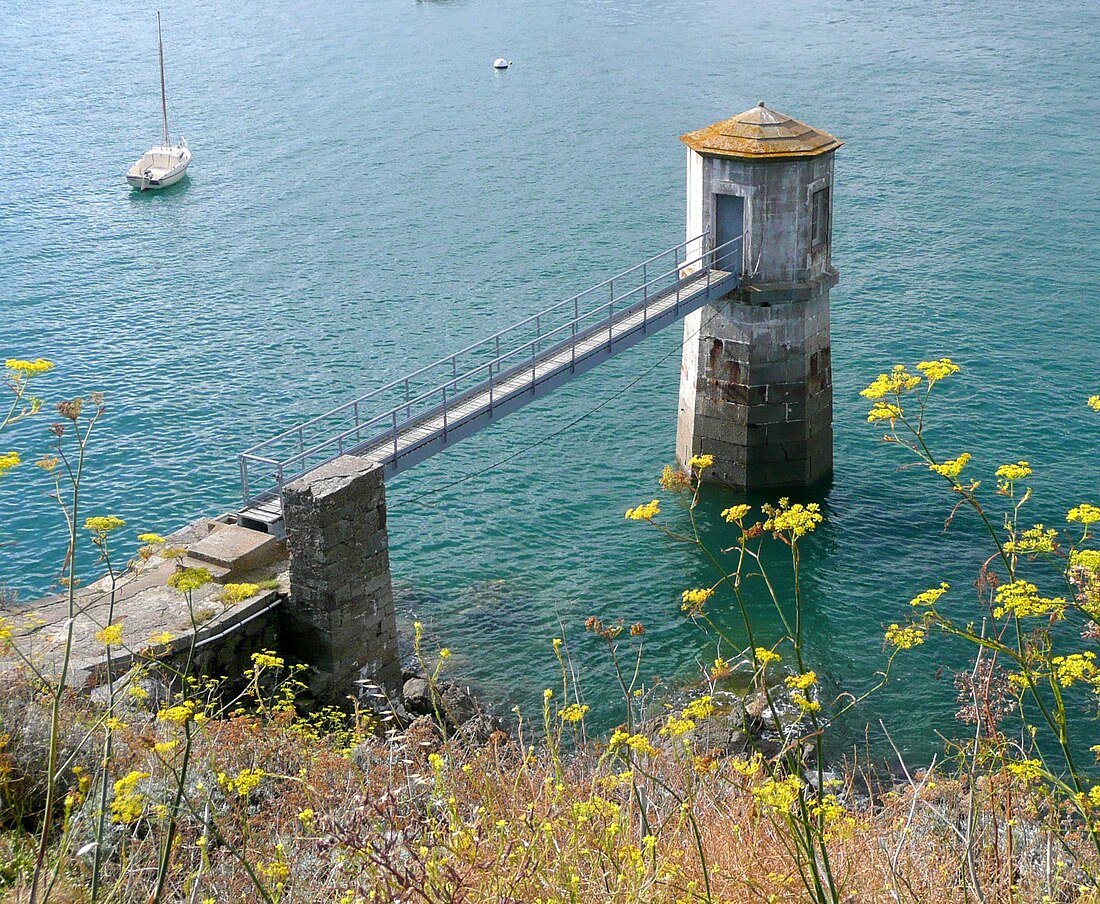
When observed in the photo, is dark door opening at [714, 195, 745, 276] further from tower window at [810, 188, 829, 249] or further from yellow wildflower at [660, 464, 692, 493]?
yellow wildflower at [660, 464, 692, 493]

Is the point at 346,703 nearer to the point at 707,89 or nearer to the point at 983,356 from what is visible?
the point at 983,356

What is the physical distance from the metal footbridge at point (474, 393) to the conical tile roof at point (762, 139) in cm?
189

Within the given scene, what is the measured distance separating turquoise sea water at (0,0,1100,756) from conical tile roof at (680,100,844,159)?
24.4 ft

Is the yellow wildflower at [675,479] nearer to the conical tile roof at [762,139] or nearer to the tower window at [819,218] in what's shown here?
the conical tile roof at [762,139]

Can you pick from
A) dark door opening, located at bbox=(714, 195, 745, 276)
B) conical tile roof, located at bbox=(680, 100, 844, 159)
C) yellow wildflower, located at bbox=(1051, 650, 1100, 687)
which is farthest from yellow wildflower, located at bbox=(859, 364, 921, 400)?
dark door opening, located at bbox=(714, 195, 745, 276)

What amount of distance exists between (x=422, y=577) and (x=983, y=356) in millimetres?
16882

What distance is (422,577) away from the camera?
1027 inches

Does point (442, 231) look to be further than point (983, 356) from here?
Yes

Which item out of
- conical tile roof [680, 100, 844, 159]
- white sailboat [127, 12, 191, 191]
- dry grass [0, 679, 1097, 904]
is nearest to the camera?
A: dry grass [0, 679, 1097, 904]

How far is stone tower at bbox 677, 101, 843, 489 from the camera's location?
27.0m

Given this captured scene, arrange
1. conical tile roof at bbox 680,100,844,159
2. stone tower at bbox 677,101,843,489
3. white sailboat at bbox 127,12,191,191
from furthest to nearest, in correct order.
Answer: white sailboat at bbox 127,12,191,191 → stone tower at bbox 677,101,843,489 → conical tile roof at bbox 680,100,844,159

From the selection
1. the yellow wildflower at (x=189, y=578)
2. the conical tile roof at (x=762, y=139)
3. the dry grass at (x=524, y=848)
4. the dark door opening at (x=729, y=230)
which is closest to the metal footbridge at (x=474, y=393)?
the dark door opening at (x=729, y=230)

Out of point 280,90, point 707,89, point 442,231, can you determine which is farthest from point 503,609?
point 280,90

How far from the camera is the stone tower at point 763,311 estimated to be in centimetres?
2703
